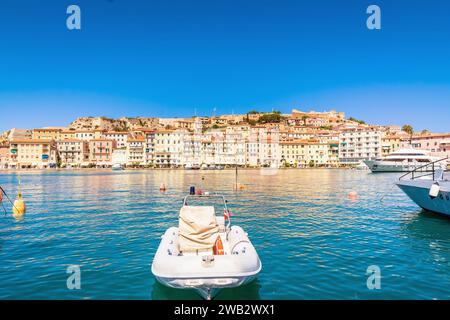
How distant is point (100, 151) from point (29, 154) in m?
27.1

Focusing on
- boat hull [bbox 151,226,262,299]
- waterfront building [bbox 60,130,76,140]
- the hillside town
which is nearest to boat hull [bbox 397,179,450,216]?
boat hull [bbox 151,226,262,299]

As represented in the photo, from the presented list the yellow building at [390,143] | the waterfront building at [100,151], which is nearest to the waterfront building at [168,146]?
the waterfront building at [100,151]

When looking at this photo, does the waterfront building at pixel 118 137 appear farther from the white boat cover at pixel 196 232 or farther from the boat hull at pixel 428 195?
the white boat cover at pixel 196 232

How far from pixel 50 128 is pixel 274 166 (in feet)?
348

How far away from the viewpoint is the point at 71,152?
471 ft

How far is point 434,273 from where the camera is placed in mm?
10477

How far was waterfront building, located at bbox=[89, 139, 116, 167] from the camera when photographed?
142125 millimetres

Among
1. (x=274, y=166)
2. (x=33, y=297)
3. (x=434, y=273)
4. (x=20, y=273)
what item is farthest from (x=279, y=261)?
(x=274, y=166)

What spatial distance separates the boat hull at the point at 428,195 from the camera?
17.4 metres

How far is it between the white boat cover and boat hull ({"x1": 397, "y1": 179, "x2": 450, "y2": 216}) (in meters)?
13.1

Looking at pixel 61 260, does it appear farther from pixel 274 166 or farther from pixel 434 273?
pixel 274 166

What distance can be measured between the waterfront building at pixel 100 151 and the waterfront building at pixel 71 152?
9.97ft
